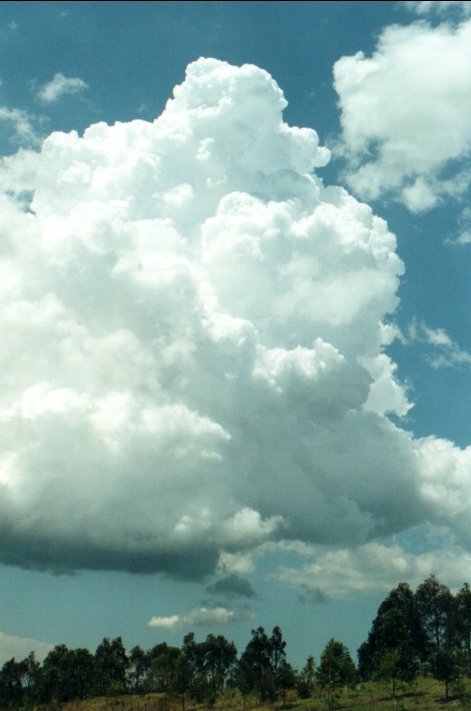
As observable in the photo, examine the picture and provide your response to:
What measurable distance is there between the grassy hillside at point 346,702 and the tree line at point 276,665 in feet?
6.21

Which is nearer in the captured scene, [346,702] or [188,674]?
[346,702]

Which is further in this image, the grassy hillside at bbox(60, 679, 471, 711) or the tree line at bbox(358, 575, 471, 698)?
the tree line at bbox(358, 575, 471, 698)

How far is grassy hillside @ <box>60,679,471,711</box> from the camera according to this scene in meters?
117

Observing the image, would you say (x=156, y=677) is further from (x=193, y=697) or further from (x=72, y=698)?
(x=72, y=698)

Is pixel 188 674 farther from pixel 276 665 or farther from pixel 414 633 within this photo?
pixel 414 633

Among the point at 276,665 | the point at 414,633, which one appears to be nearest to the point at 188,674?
the point at 276,665

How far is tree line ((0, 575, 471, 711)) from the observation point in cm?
13800

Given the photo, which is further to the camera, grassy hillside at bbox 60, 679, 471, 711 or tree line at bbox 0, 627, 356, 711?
tree line at bbox 0, 627, 356, 711

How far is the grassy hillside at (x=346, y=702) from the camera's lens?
117m

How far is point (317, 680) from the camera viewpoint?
140125 millimetres

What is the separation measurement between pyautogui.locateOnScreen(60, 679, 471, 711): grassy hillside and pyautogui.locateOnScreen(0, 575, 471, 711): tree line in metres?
1.89

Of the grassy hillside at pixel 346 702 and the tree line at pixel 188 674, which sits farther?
the tree line at pixel 188 674

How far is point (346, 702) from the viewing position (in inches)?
5089

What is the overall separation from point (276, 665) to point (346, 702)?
3526 cm
